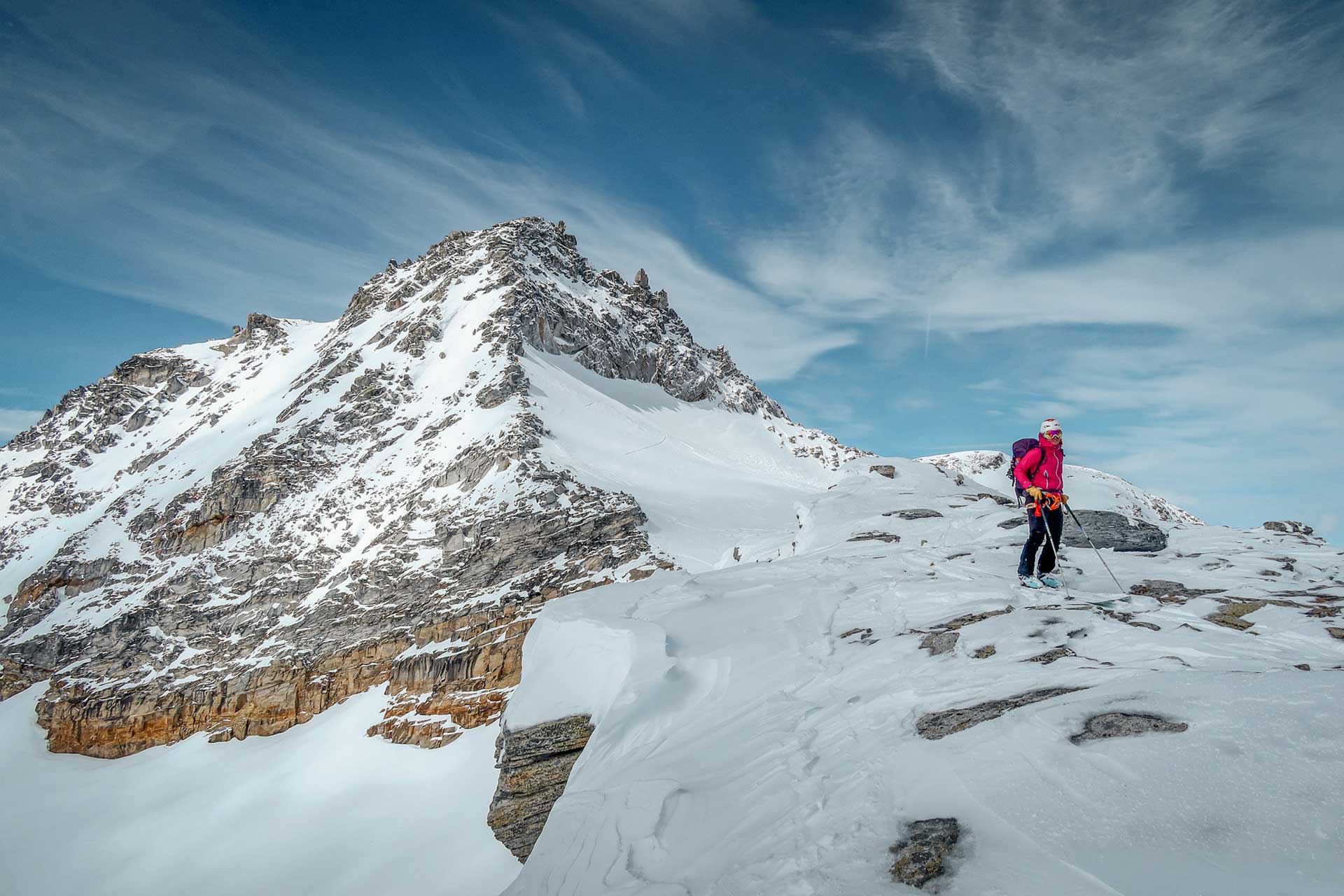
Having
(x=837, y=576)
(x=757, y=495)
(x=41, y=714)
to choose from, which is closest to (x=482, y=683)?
(x=757, y=495)

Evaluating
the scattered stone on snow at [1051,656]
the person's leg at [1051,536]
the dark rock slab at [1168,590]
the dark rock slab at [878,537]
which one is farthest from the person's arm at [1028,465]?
the dark rock slab at [878,537]

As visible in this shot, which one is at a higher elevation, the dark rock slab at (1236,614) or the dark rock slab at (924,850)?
the dark rock slab at (1236,614)

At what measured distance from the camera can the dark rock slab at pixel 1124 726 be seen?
442cm

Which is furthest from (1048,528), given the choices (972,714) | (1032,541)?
(972,714)

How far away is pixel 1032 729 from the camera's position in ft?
16.0

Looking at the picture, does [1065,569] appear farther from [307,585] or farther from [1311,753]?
[307,585]

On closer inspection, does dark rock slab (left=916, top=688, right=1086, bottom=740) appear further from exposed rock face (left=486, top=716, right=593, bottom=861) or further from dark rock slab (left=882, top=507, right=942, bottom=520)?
dark rock slab (left=882, top=507, right=942, bottom=520)

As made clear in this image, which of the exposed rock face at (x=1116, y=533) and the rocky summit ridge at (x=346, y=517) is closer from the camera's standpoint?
the exposed rock face at (x=1116, y=533)

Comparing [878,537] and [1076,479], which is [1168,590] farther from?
[1076,479]

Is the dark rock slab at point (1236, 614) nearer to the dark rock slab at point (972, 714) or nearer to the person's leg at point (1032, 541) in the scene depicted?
the person's leg at point (1032, 541)

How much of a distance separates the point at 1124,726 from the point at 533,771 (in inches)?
333

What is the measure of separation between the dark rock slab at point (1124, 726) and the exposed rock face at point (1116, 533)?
32.6 feet

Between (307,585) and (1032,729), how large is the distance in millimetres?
63721

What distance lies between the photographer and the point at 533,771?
1005 cm
